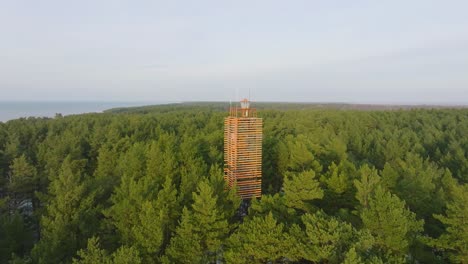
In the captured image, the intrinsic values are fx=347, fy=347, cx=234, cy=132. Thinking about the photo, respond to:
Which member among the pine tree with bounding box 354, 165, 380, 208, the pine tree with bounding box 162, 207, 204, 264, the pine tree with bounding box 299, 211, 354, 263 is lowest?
the pine tree with bounding box 162, 207, 204, 264

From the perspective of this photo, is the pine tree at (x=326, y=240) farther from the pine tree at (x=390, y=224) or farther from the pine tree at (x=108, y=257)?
the pine tree at (x=108, y=257)

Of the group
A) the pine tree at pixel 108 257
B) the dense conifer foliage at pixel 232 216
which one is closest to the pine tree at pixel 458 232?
the dense conifer foliage at pixel 232 216

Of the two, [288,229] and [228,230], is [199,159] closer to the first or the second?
[228,230]

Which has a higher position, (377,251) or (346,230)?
(346,230)

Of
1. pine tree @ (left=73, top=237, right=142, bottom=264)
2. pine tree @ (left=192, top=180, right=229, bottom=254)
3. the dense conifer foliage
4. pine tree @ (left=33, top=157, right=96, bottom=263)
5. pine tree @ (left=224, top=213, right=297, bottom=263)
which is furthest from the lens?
pine tree @ (left=192, top=180, right=229, bottom=254)

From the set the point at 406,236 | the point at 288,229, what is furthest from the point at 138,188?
the point at 406,236

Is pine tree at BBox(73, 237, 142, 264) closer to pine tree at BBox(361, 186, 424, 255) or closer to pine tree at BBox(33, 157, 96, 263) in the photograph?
pine tree at BBox(33, 157, 96, 263)

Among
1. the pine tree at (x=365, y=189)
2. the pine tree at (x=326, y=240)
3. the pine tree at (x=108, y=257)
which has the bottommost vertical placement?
the pine tree at (x=108, y=257)

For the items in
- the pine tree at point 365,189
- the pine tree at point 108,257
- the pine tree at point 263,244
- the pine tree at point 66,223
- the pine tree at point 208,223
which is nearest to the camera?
the pine tree at point 108,257

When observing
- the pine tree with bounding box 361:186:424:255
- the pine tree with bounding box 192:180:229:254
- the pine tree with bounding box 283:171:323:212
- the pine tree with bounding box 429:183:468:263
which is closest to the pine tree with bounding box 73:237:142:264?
the pine tree with bounding box 192:180:229:254
